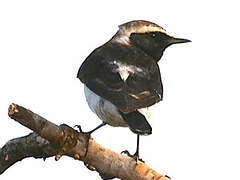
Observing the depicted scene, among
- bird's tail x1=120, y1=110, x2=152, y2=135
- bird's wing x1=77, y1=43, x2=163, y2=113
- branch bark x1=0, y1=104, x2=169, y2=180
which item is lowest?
branch bark x1=0, y1=104, x2=169, y2=180

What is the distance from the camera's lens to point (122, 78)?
8.98m

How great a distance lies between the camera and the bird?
28.0ft

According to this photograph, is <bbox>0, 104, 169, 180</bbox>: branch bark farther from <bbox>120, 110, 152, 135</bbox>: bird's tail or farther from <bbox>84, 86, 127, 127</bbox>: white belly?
<bbox>84, 86, 127, 127</bbox>: white belly

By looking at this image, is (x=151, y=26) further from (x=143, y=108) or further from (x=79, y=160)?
(x=79, y=160)

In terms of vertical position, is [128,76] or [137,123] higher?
[128,76]

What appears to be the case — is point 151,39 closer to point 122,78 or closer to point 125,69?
point 125,69

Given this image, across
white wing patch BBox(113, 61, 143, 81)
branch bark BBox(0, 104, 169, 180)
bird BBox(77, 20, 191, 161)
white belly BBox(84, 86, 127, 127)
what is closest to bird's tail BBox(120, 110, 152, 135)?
bird BBox(77, 20, 191, 161)

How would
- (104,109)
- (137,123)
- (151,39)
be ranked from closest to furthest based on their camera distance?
1. (137,123)
2. (104,109)
3. (151,39)

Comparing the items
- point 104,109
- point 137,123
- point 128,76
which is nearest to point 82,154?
point 137,123

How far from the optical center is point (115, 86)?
8789 millimetres

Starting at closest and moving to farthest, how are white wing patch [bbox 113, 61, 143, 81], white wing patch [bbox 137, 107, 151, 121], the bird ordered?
1. the bird
2. white wing patch [bbox 137, 107, 151, 121]
3. white wing patch [bbox 113, 61, 143, 81]

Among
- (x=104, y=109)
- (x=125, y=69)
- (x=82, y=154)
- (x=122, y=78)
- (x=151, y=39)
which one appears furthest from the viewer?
(x=151, y=39)

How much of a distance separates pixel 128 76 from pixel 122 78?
0.14m

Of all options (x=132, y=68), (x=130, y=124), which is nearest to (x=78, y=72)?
(x=132, y=68)
